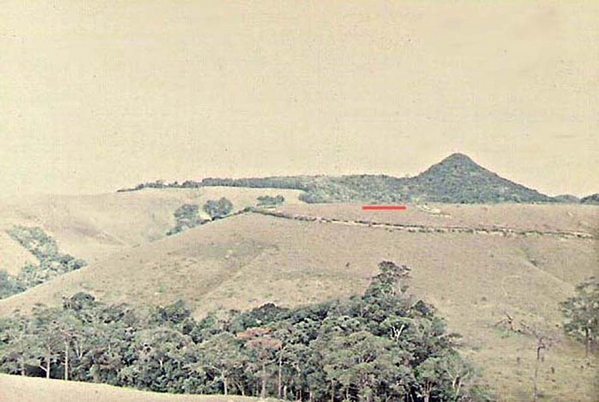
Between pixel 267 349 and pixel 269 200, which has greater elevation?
pixel 269 200

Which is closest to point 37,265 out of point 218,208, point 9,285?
point 9,285

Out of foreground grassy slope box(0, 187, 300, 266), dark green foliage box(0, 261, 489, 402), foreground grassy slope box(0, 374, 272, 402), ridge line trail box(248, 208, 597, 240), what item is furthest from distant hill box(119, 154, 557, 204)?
foreground grassy slope box(0, 374, 272, 402)

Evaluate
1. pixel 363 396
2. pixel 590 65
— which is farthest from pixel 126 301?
pixel 590 65

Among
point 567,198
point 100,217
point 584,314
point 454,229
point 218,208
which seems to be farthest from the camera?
point 100,217

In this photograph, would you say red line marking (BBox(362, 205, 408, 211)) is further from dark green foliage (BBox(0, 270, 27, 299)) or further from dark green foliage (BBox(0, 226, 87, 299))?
dark green foliage (BBox(0, 270, 27, 299))

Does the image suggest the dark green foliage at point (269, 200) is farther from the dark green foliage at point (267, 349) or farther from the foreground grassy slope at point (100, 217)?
the dark green foliage at point (267, 349)

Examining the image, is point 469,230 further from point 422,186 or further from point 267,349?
point 267,349

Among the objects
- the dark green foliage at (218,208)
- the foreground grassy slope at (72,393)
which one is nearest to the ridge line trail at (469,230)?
the dark green foliage at (218,208)

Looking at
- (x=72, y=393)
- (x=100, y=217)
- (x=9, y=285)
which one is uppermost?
(x=100, y=217)
